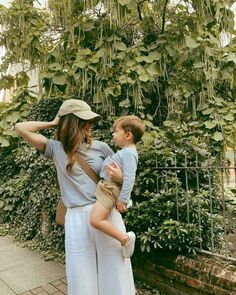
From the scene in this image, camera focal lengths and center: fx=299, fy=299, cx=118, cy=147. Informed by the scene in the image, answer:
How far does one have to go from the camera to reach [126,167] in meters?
1.91

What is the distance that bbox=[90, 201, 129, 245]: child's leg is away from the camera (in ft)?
5.98

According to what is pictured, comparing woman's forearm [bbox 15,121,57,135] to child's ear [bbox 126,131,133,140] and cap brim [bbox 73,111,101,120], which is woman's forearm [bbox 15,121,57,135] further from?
child's ear [bbox 126,131,133,140]

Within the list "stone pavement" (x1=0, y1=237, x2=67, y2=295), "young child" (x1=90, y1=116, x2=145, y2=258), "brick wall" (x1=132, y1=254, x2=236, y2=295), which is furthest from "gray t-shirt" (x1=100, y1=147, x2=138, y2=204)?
"stone pavement" (x1=0, y1=237, x2=67, y2=295)

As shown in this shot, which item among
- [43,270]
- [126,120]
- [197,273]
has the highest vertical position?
[126,120]

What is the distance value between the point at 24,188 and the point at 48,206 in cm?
99

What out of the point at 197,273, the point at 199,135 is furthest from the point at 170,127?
the point at 197,273

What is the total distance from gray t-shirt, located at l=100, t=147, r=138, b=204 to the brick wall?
4.00ft

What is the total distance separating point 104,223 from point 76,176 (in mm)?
344

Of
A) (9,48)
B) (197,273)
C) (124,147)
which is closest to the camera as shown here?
(124,147)

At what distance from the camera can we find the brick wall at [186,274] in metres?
2.46

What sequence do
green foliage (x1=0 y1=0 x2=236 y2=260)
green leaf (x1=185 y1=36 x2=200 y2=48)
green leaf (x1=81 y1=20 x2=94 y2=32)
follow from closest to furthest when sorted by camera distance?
green foliage (x1=0 y1=0 x2=236 y2=260)
green leaf (x1=185 y1=36 x2=200 y2=48)
green leaf (x1=81 y1=20 x2=94 y2=32)

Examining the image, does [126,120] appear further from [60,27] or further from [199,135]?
[60,27]

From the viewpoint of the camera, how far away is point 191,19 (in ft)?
13.1

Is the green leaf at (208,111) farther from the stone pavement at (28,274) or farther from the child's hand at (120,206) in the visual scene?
the stone pavement at (28,274)
